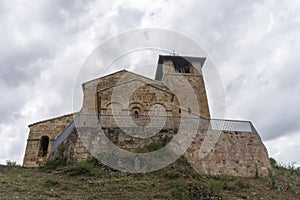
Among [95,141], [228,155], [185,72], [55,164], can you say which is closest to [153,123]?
[95,141]

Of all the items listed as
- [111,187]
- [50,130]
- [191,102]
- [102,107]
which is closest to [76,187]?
[111,187]

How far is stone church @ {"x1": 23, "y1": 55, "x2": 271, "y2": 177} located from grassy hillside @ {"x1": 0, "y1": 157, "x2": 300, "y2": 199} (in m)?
1.06

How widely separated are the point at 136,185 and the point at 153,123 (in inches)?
215

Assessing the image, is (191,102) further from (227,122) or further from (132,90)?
(227,122)

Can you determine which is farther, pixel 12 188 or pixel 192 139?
pixel 192 139

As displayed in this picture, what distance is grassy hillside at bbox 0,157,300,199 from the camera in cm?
1087

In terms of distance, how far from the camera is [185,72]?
29.1m

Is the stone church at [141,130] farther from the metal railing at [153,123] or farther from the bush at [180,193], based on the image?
the bush at [180,193]

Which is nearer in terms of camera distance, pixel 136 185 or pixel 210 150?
pixel 136 185

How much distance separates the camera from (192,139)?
55.4ft

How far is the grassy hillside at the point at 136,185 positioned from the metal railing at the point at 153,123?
7.05 feet

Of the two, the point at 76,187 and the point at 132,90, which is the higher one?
the point at 132,90

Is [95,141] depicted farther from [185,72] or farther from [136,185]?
[185,72]

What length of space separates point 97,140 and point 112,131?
0.93 metres
